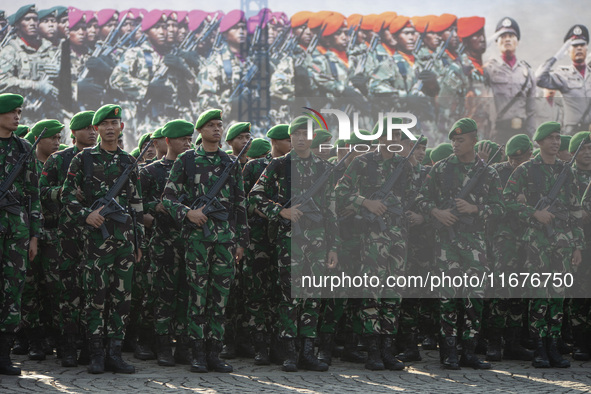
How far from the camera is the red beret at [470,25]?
1198 inches

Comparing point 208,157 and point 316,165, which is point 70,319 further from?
point 316,165

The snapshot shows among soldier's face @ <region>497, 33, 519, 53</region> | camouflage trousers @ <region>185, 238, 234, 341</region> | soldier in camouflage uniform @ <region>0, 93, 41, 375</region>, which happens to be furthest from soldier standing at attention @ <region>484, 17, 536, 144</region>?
soldier in camouflage uniform @ <region>0, 93, 41, 375</region>

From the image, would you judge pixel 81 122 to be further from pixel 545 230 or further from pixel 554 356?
pixel 554 356

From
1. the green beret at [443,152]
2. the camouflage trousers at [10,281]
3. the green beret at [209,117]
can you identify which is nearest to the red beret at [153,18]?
the green beret at [443,152]

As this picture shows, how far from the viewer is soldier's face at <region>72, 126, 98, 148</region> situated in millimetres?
7492

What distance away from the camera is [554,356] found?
24.7 feet

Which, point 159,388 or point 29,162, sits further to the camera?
point 29,162

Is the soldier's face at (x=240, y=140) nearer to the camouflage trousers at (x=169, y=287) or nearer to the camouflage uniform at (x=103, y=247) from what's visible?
the camouflage trousers at (x=169, y=287)

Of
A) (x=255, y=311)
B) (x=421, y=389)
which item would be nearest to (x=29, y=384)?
(x=255, y=311)

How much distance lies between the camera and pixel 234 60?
29484mm

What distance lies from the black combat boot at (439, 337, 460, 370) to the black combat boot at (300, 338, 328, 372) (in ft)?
3.45

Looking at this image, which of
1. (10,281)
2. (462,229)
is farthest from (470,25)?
(10,281)

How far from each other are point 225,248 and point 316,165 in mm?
1109

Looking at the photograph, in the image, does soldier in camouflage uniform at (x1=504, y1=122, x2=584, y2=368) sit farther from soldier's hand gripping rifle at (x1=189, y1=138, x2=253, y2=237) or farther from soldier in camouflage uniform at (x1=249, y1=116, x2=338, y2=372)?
soldier's hand gripping rifle at (x1=189, y1=138, x2=253, y2=237)
